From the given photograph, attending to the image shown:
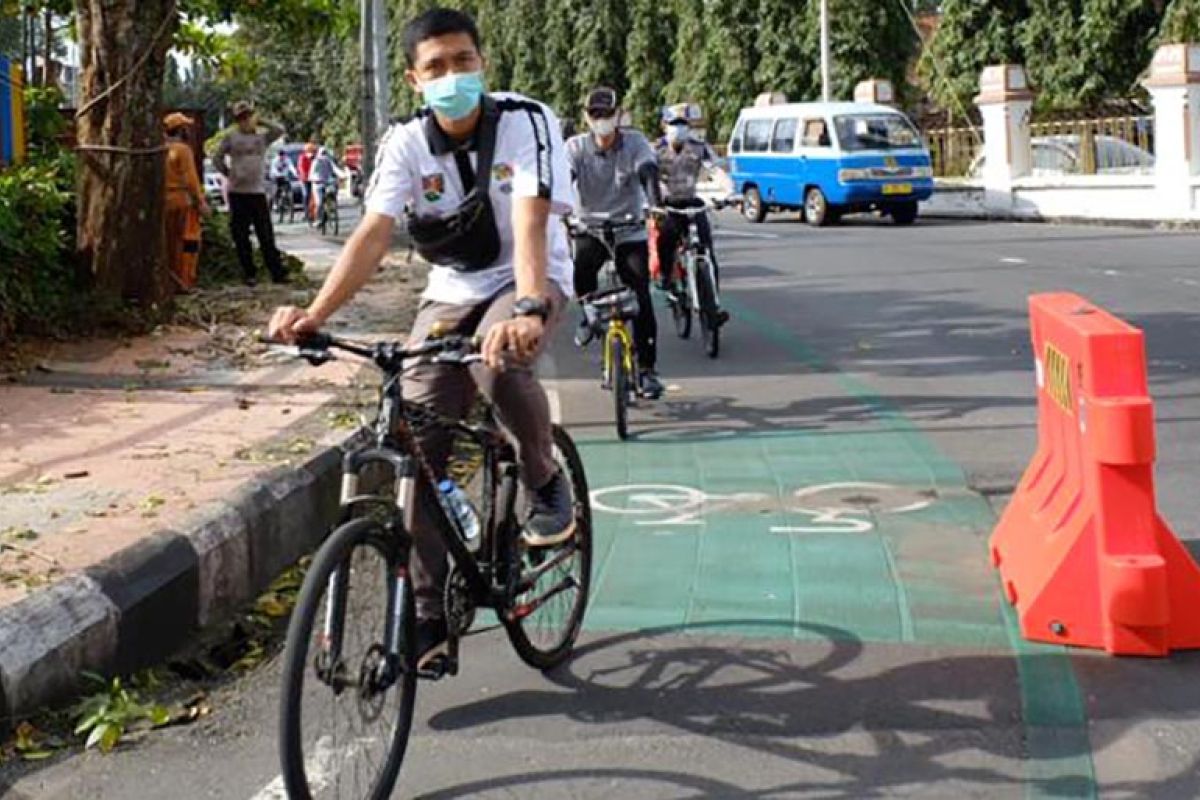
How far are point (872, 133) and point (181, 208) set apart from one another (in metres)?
16.3

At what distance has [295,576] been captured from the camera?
20.5 ft

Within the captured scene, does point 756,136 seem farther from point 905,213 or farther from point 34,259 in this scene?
point 34,259

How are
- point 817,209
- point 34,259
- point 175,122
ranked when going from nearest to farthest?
point 34,259
point 175,122
point 817,209

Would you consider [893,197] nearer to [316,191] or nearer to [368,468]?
[316,191]

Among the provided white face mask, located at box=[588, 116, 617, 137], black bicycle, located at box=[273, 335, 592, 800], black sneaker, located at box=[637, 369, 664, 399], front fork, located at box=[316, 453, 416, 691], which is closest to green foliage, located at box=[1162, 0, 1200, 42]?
Result: white face mask, located at box=[588, 116, 617, 137]

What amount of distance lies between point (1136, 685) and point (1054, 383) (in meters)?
1.26

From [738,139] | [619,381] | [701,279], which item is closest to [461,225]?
[619,381]

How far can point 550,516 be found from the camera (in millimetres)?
4645

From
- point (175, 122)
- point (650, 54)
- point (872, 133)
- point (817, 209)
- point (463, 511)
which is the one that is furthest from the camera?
point (650, 54)

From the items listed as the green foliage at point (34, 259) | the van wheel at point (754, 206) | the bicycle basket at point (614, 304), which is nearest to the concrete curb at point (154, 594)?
the bicycle basket at point (614, 304)

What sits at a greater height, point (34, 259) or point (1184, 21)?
point (1184, 21)

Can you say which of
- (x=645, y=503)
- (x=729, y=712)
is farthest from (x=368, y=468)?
(x=645, y=503)

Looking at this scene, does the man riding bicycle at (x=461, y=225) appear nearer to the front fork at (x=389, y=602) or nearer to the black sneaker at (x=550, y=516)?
the black sneaker at (x=550, y=516)

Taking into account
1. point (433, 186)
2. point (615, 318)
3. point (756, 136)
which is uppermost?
point (756, 136)
